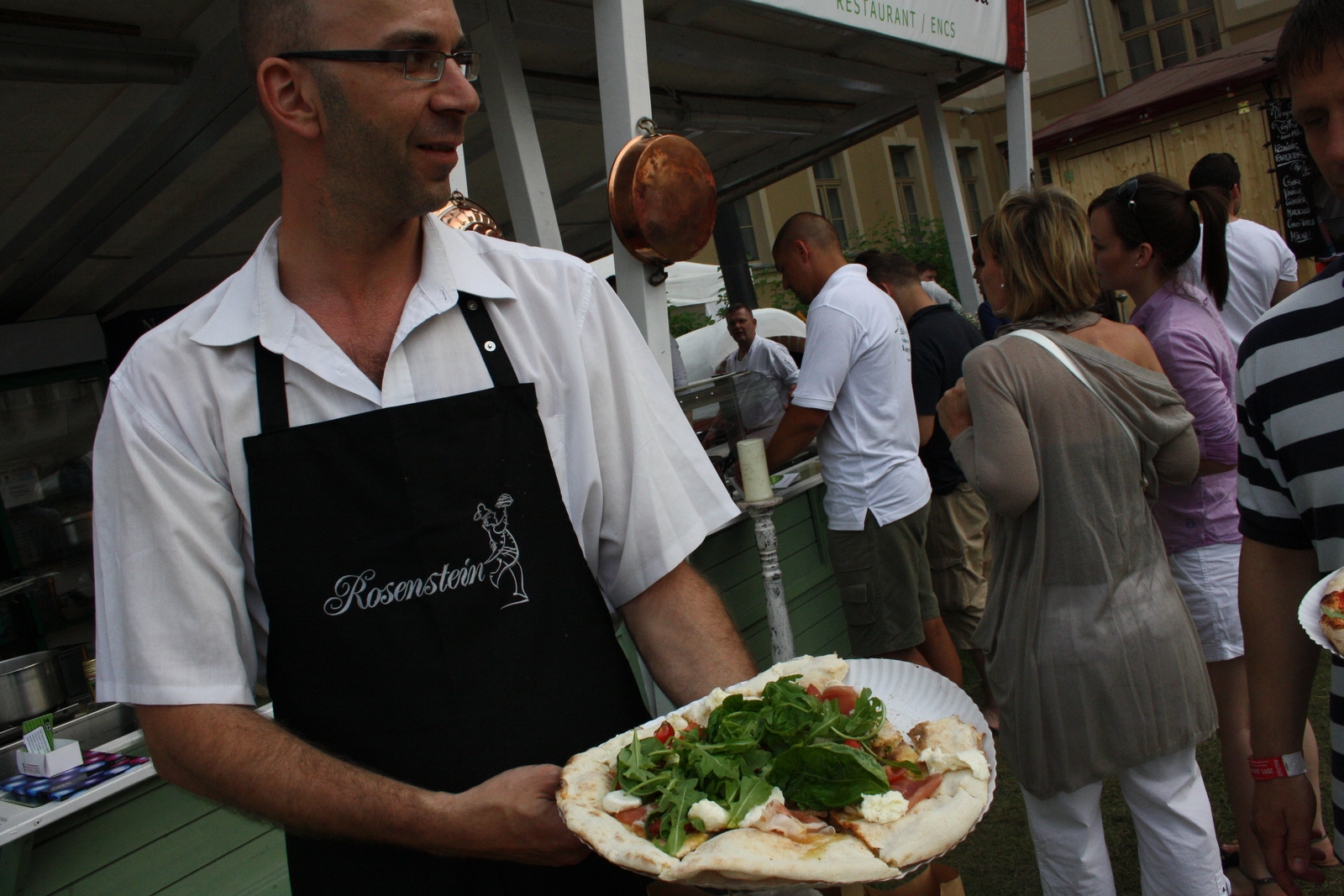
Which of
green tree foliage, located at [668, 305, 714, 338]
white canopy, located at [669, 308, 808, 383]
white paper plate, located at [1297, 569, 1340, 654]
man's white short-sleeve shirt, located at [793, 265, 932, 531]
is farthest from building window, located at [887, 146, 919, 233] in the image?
white paper plate, located at [1297, 569, 1340, 654]

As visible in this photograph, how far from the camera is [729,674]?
4.83ft

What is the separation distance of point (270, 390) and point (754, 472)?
2638 mm

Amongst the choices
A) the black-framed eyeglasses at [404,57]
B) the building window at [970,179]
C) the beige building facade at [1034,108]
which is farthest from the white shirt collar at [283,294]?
the building window at [970,179]

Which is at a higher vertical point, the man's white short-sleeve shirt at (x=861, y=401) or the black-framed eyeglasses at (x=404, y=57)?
the black-framed eyeglasses at (x=404, y=57)

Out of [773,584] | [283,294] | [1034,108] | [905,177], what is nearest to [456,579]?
[283,294]

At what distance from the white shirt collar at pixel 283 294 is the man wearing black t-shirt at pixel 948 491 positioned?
3.40 m

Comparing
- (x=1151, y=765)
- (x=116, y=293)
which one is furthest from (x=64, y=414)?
(x=1151, y=765)

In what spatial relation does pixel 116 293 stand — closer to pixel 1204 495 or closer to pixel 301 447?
pixel 301 447

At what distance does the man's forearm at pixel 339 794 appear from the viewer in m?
1.15

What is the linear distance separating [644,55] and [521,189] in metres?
0.78

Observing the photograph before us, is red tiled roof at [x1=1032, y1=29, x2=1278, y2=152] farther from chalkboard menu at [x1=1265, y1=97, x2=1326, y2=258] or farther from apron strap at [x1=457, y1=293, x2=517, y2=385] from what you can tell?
apron strap at [x1=457, y1=293, x2=517, y2=385]

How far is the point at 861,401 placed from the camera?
13.3 ft

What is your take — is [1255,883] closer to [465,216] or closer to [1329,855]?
[1329,855]

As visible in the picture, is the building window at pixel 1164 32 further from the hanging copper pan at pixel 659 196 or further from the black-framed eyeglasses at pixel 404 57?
the black-framed eyeglasses at pixel 404 57
